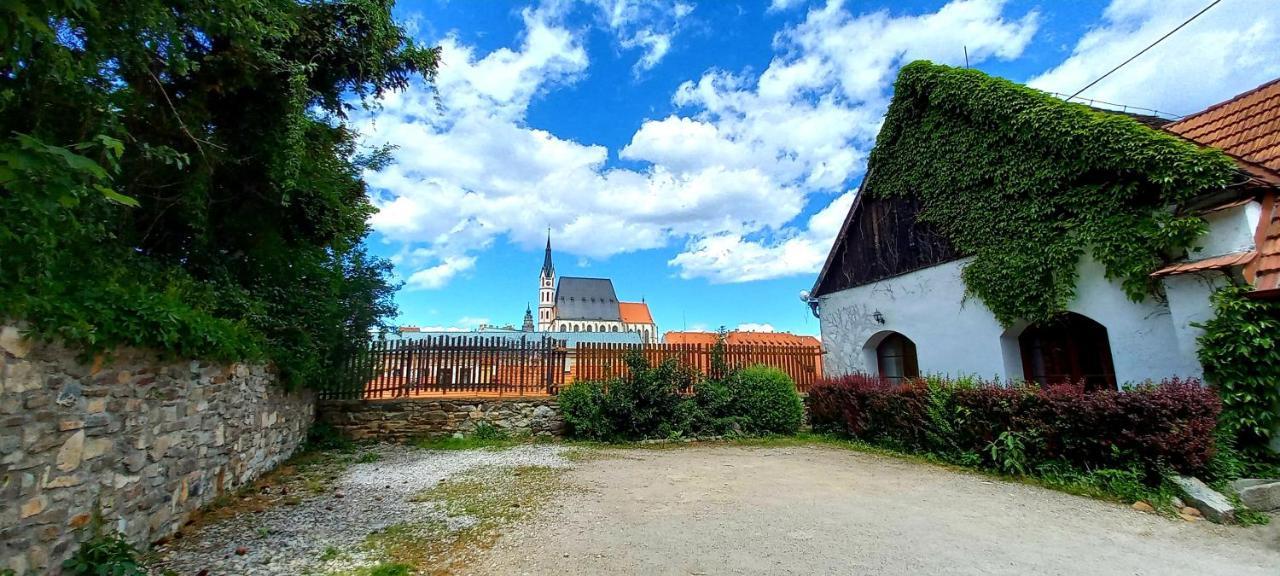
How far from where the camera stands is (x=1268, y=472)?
5.39 m

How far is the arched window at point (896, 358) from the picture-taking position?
1128cm

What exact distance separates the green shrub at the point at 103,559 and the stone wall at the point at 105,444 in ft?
0.24

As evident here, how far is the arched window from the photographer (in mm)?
11281

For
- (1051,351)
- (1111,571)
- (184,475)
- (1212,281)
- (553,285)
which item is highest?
(553,285)

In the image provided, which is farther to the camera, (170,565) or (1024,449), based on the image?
(1024,449)

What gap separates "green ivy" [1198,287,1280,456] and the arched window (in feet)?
17.6

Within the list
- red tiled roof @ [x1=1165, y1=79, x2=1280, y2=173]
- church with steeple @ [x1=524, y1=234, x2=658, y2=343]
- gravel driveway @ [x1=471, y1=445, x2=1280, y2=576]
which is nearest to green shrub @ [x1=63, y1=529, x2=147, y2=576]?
gravel driveway @ [x1=471, y1=445, x2=1280, y2=576]

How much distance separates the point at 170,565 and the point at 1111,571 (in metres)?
6.64

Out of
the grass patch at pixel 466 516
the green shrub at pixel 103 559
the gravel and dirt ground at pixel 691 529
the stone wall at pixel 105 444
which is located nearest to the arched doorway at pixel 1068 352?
the gravel and dirt ground at pixel 691 529

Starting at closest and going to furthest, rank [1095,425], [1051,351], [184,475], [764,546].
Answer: [764,546] < [184,475] < [1095,425] < [1051,351]

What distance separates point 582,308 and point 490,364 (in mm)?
83862

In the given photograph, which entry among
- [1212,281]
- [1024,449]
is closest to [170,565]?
[1024,449]

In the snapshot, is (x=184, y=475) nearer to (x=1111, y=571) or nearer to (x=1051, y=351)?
(x=1111, y=571)

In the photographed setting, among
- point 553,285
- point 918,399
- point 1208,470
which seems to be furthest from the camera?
point 553,285
